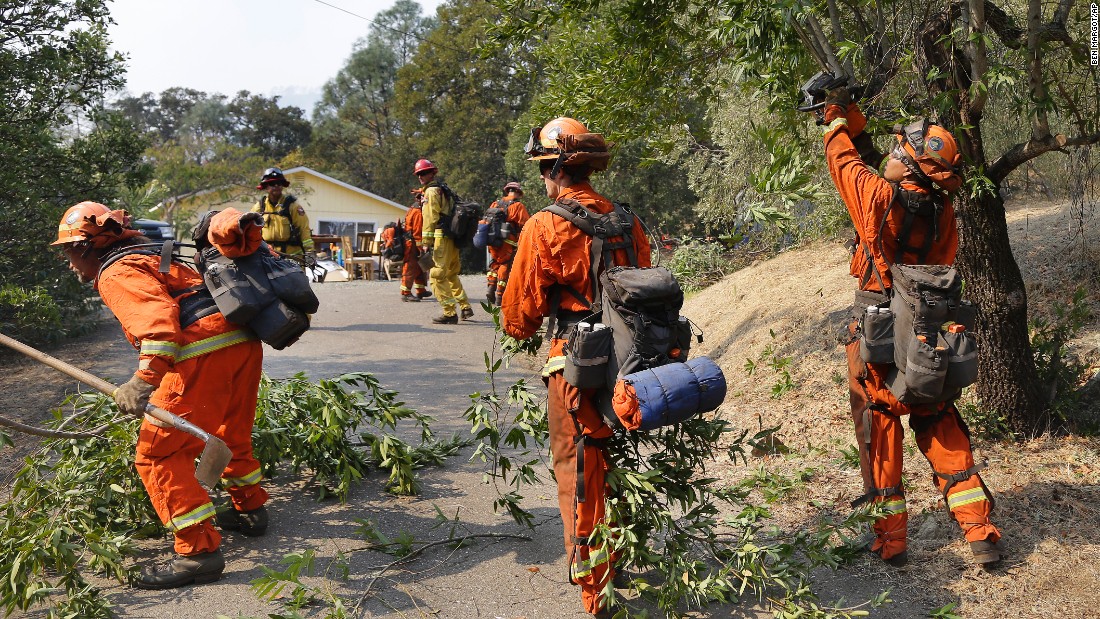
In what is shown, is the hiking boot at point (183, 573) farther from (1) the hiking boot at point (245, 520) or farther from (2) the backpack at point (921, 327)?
(2) the backpack at point (921, 327)

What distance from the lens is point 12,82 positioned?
31.9ft

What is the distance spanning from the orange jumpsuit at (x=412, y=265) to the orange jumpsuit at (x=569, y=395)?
9.89 meters

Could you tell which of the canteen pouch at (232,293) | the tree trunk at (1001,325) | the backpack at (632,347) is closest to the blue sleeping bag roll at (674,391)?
the backpack at (632,347)

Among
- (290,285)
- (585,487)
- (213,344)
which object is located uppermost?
(290,285)

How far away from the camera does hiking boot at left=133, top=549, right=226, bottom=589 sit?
4.21m

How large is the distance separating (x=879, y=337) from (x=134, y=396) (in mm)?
3624

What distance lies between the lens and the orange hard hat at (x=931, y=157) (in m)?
4.23

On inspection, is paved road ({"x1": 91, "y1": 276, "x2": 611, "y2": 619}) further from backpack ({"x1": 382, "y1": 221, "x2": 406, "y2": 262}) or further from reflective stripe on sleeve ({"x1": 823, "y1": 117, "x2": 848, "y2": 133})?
backpack ({"x1": 382, "y1": 221, "x2": 406, "y2": 262})

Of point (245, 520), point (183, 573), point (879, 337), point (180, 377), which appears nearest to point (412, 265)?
point (245, 520)

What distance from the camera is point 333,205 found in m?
36.7

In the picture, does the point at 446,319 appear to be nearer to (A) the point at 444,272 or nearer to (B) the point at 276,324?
(A) the point at 444,272

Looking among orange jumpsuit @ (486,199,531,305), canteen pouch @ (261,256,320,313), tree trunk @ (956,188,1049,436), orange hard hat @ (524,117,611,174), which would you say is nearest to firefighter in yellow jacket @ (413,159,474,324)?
orange jumpsuit @ (486,199,531,305)

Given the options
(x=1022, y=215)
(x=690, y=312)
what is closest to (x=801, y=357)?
(x=690, y=312)

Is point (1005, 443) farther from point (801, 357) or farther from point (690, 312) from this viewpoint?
point (690, 312)
